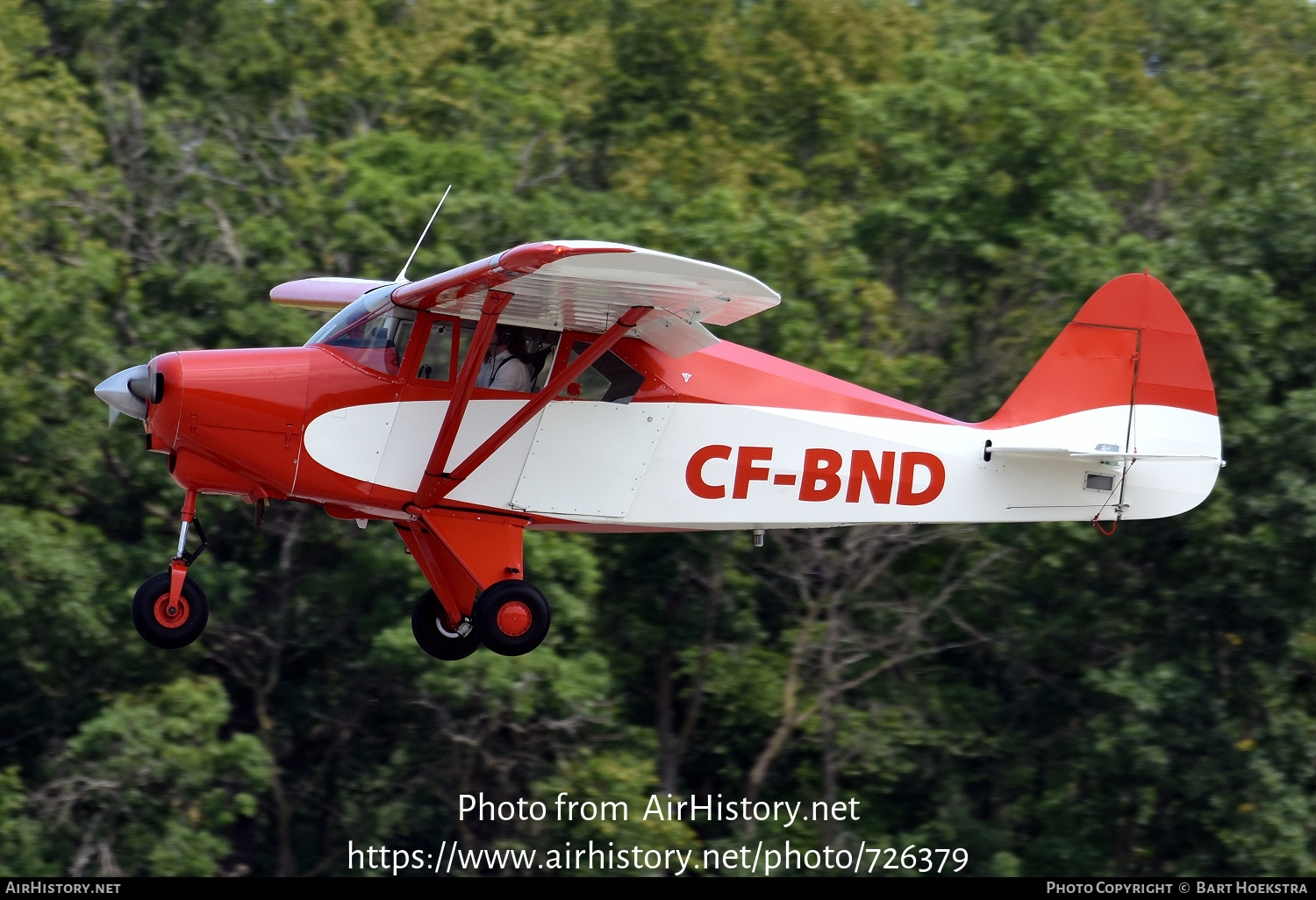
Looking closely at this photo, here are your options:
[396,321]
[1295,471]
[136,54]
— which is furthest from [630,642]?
[136,54]

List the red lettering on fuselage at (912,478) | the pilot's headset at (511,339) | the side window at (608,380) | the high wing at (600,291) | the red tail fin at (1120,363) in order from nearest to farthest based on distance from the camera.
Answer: the high wing at (600,291), the pilot's headset at (511,339), the side window at (608,380), the red lettering on fuselage at (912,478), the red tail fin at (1120,363)

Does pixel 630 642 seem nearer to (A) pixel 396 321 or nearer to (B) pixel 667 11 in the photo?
(A) pixel 396 321

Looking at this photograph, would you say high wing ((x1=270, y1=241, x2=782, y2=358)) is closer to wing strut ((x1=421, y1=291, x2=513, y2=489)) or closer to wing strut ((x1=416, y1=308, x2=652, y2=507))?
wing strut ((x1=421, y1=291, x2=513, y2=489))

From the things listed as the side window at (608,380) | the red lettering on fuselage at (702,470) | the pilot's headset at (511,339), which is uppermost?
the pilot's headset at (511,339)

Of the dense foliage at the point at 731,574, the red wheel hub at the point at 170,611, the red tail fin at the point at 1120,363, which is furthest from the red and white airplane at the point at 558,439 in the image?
the dense foliage at the point at 731,574

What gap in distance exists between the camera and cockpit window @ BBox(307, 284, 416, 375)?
10305 mm

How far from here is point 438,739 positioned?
1808 cm

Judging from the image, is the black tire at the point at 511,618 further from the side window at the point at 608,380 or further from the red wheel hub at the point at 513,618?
the side window at the point at 608,380

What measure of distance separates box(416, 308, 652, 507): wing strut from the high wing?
0.75 ft

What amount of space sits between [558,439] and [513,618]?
1.18 m

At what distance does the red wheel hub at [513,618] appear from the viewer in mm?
10305

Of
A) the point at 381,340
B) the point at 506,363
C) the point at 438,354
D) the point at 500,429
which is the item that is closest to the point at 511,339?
the point at 506,363

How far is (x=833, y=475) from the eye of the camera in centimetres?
1093

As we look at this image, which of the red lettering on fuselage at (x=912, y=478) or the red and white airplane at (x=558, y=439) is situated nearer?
the red and white airplane at (x=558, y=439)
